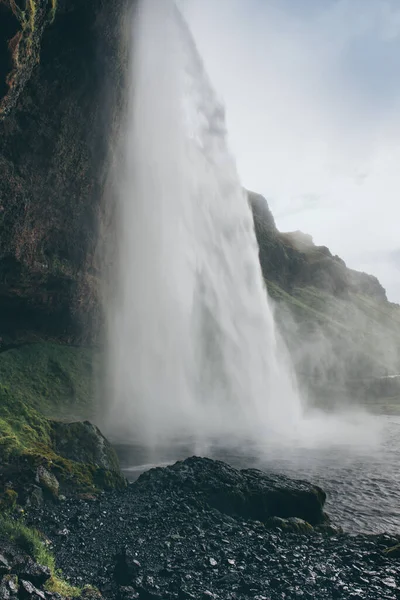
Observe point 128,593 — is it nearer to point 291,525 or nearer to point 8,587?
point 8,587

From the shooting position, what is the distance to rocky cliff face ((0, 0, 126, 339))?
26.1 m

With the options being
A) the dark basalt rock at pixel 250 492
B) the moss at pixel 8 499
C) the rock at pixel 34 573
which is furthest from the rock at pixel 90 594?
the dark basalt rock at pixel 250 492

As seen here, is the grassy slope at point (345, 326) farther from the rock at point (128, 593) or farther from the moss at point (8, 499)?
the rock at point (128, 593)

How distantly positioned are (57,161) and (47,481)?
2285cm

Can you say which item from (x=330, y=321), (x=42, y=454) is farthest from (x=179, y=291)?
(x=330, y=321)

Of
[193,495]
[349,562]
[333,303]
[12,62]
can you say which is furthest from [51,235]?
[333,303]

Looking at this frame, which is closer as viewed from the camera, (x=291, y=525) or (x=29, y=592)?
(x=29, y=592)

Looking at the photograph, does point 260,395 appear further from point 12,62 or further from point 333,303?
point 333,303

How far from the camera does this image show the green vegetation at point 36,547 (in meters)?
9.24

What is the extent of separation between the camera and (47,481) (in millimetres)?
14625

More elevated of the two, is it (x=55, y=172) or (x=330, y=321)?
(x=55, y=172)

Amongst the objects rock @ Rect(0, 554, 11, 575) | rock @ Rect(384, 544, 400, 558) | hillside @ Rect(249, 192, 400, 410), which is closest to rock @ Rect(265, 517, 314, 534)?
rock @ Rect(384, 544, 400, 558)

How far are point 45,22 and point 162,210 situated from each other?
20777 millimetres

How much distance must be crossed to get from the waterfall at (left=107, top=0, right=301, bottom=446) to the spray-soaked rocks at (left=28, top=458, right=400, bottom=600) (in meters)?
18.7
